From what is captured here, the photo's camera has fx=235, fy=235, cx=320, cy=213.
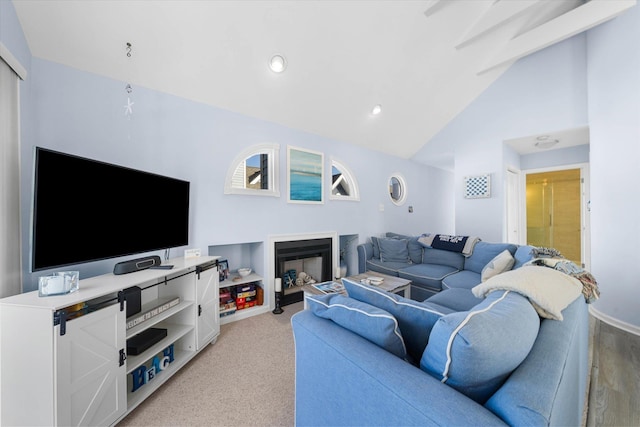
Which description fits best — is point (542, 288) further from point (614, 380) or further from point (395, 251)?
point (395, 251)

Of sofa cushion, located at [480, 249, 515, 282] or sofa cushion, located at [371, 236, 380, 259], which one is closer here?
sofa cushion, located at [480, 249, 515, 282]

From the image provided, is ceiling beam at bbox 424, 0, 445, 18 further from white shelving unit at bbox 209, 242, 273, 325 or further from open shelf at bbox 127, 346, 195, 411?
open shelf at bbox 127, 346, 195, 411

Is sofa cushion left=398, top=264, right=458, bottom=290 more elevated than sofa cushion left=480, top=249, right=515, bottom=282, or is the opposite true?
sofa cushion left=480, top=249, right=515, bottom=282

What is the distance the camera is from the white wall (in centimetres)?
247

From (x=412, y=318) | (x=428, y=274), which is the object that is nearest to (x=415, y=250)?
(x=428, y=274)

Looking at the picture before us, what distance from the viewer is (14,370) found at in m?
1.15

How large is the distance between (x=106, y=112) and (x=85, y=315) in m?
1.68

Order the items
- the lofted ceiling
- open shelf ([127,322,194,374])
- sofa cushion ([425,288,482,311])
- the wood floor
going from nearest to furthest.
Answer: the wood floor
open shelf ([127,322,194,374])
the lofted ceiling
sofa cushion ([425,288,482,311])

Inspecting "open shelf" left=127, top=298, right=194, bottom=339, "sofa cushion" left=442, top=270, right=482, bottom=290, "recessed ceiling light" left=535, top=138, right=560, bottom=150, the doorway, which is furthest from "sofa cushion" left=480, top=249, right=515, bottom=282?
the doorway

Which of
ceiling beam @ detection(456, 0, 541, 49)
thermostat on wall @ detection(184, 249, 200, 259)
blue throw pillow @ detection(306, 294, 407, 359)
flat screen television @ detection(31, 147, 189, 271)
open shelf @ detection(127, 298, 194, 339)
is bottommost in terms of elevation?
open shelf @ detection(127, 298, 194, 339)

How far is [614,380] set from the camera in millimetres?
1700

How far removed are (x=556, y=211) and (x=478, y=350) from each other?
301 inches

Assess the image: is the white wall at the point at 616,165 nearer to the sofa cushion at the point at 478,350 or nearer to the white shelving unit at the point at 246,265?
the sofa cushion at the point at 478,350

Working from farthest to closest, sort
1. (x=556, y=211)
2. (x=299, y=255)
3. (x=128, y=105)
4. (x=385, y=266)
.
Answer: (x=556, y=211)
(x=385, y=266)
(x=299, y=255)
(x=128, y=105)
